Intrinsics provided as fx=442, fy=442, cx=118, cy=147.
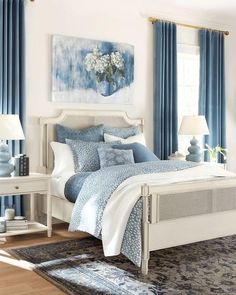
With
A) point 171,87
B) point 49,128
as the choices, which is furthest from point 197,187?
point 171,87

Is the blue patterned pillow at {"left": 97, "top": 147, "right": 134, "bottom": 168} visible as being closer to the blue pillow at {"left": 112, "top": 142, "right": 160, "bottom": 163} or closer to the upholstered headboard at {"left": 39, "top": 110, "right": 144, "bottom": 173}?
the blue pillow at {"left": 112, "top": 142, "right": 160, "bottom": 163}

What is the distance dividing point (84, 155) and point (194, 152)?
1775mm

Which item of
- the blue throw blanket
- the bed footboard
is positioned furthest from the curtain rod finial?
the bed footboard

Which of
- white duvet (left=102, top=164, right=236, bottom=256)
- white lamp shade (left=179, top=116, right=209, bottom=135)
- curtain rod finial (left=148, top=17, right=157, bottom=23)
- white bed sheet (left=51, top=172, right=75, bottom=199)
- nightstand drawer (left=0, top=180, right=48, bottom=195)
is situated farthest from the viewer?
curtain rod finial (left=148, top=17, right=157, bottom=23)

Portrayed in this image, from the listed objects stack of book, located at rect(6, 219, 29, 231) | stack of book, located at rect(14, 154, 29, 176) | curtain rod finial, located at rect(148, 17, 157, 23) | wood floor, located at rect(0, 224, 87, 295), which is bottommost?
wood floor, located at rect(0, 224, 87, 295)

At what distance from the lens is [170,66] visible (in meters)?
6.16

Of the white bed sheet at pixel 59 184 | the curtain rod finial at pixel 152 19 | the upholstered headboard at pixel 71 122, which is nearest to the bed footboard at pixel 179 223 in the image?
the white bed sheet at pixel 59 184

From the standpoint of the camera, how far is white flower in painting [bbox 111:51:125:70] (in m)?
5.70

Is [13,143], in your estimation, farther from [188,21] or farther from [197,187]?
[188,21]

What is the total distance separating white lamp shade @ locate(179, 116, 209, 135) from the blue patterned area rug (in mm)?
1877

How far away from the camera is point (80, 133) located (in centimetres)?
525

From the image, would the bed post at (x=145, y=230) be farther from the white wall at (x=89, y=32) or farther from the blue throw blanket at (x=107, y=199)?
the white wall at (x=89, y=32)

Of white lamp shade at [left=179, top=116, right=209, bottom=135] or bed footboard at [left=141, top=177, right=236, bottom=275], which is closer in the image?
bed footboard at [left=141, top=177, right=236, bottom=275]

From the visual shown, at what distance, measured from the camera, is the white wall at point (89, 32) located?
5129 mm
